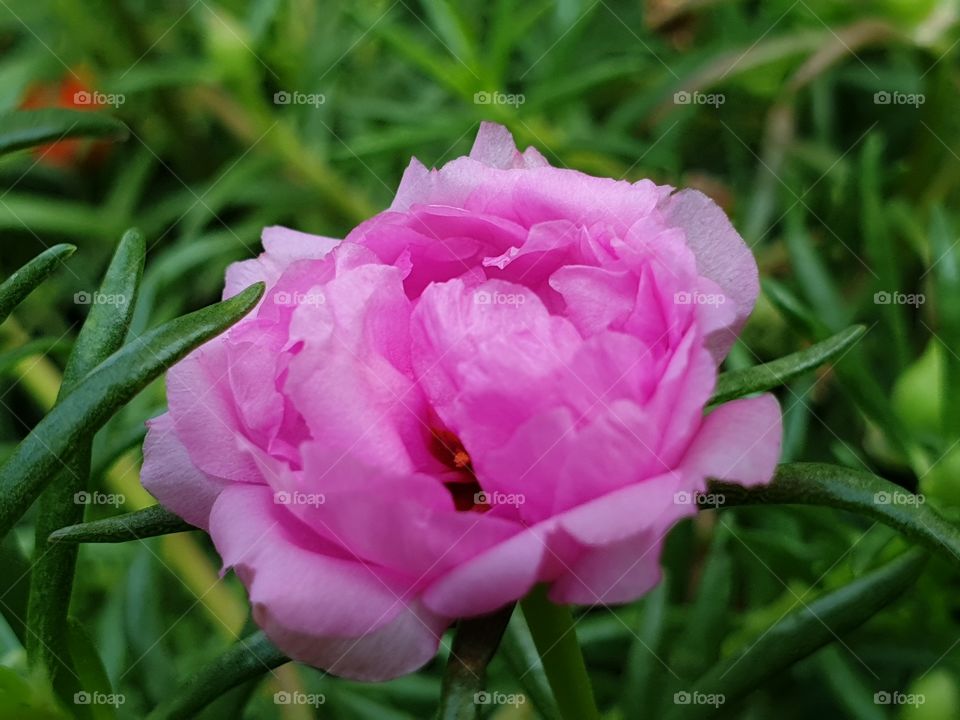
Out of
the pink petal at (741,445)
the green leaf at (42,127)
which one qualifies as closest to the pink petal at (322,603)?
the pink petal at (741,445)

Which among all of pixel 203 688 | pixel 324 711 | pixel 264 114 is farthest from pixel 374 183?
pixel 203 688

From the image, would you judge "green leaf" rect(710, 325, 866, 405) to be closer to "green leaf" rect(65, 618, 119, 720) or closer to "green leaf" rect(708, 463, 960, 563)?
"green leaf" rect(708, 463, 960, 563)

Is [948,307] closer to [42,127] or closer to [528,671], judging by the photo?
[528,671]

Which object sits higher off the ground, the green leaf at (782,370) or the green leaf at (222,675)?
the green leaf at (782,370)

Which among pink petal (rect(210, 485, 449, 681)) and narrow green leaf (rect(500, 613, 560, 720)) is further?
narrow green leaf (rect(500, 613, 560, 720))

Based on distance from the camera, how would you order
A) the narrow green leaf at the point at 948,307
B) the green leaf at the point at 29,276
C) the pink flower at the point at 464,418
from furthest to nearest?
the narrow green leaf at the point at 948,307, the green leaf at the point at 29,276, the pink flower at the point at 464,418

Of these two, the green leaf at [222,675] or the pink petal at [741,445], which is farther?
the green leaf at [222,675]

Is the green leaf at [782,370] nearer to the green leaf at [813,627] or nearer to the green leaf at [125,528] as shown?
the green leaf at [813,627]

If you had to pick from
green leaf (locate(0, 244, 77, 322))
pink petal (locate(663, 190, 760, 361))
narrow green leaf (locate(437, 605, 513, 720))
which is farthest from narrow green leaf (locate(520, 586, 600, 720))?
green leaf (locate(0, 244, 77, 322))
